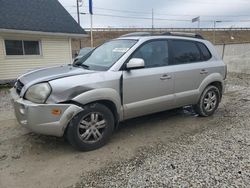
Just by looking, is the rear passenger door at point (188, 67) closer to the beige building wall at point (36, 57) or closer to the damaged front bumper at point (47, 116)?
the damaged front bumper at point (47, 116)

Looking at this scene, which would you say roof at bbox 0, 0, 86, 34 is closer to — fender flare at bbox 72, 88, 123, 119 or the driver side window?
the driver side window

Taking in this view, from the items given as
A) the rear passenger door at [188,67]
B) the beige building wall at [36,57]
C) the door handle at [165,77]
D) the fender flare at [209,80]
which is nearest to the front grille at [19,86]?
the door handle at [165,77]

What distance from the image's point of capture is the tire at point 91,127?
3523mm

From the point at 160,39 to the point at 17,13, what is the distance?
990 centimetres

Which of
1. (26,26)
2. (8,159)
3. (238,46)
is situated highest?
(26,26)

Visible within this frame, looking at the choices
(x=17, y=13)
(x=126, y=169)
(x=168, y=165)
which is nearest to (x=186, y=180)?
(x=168, y=165)

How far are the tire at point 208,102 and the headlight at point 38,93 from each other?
3340 millimetres

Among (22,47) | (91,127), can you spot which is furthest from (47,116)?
(22,47)

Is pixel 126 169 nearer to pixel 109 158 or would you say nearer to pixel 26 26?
pixel 109 158

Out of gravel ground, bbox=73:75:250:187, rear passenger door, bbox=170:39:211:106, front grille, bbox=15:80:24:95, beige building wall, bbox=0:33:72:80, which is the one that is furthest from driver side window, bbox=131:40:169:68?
beige building wall, bbox=0:33:72:80

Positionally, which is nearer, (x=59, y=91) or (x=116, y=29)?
(x=59, y=91)

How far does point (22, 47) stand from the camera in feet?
37.4

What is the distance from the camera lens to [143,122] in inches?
200

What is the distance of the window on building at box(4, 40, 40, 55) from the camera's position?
1106cm
